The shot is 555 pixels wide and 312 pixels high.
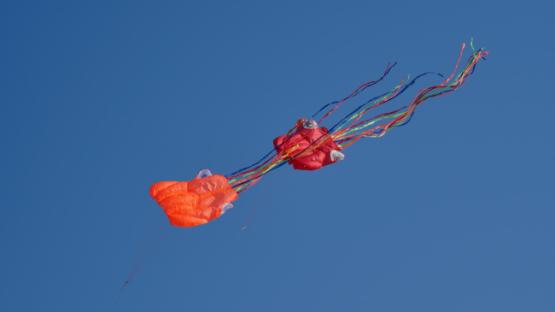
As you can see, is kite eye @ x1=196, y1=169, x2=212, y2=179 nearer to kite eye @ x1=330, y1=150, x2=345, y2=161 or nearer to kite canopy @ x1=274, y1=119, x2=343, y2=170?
kite canopy @ x1=274, y1=119, x2=343, y2=170

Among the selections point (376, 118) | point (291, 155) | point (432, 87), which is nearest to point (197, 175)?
point (291, 155)

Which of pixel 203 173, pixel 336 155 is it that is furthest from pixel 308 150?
pixel 203 173

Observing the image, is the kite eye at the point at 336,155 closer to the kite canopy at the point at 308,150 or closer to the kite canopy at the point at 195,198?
the kite canopy at the point at 308,150

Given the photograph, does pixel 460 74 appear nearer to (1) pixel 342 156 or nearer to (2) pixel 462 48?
(2) pixel 462 48

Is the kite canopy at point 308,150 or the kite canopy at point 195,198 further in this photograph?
the kite canopy at point 308,150

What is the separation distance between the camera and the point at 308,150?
1652cm

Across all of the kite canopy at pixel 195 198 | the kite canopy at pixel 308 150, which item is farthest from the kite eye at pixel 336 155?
the kite canopy at pixel 195 198

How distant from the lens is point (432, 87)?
50.9 ft

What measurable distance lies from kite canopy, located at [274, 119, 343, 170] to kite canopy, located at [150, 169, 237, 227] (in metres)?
1.31

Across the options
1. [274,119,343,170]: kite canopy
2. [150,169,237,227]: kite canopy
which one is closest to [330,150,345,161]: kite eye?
[274,119,343,170]: kite canopy

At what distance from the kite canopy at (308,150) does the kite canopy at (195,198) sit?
1.31 metres

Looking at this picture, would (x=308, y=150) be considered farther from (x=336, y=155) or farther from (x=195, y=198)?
(x=195, y=198)

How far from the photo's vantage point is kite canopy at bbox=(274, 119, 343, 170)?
16547mm

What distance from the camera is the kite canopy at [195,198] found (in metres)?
16.1
